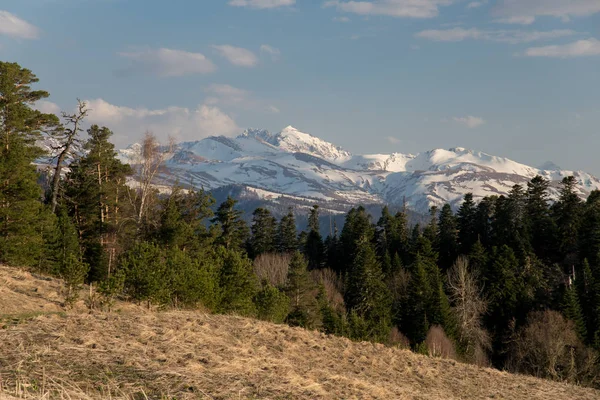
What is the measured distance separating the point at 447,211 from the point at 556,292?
94.0 feet

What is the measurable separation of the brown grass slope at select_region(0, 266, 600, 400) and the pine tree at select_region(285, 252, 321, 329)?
2590 centimetres

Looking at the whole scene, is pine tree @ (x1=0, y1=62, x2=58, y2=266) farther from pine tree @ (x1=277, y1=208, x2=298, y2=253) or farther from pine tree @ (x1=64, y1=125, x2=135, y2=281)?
pine tree @ (x1=277, y1=208, x2=298, y2=253)

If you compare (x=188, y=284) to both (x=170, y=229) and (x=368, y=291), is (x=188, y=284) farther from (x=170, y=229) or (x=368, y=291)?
(x=368, y=291)

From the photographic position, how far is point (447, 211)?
80438mm

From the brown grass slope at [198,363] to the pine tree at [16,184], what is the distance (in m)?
6.48

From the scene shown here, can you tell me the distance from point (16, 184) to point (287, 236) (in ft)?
188

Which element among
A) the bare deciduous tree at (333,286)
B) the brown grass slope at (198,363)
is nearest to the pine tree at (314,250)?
the bare deciduous tree at (333,286)

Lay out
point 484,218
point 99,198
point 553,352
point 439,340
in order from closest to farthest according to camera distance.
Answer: point 99,198 → point 553,352 → point 439,340 → point 484,218

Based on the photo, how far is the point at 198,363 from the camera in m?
9.76

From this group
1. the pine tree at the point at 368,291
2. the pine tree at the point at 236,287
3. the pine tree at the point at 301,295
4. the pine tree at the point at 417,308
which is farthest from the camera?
the pine tree at the point at 368,291

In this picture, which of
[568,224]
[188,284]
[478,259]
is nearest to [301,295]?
[188,284]

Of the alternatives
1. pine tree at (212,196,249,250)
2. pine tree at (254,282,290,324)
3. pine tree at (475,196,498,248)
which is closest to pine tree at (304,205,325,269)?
pine tree at (212,196,249,250)

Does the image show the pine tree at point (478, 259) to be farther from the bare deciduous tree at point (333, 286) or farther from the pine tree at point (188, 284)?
the pine tree at point (188, 284)

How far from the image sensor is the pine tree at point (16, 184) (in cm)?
2433
